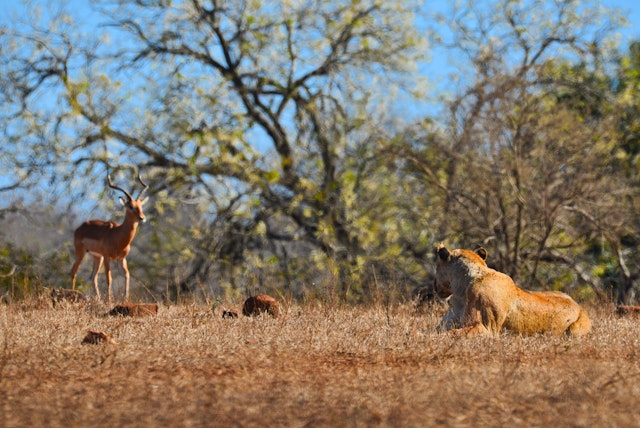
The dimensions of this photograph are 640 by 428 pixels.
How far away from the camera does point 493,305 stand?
26.7 ft

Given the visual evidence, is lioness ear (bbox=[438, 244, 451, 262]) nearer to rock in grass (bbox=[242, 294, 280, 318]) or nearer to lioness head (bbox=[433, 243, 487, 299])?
lioness head (bbox=[433, 243, 487, 299])

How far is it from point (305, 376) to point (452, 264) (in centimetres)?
285

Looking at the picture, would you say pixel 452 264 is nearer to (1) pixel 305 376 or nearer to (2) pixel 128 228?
(1) pixel 305 376

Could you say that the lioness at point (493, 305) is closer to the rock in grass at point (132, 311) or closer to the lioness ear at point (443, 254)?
the lioness ear at point (443, 254)

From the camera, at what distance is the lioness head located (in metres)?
8.46

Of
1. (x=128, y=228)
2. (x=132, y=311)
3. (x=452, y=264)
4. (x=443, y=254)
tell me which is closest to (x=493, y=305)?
(x=452, y=264)

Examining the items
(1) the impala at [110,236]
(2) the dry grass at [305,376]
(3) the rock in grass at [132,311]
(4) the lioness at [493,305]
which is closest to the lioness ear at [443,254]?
(4) the lioness at [493,305]

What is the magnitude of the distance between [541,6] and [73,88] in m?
10.7

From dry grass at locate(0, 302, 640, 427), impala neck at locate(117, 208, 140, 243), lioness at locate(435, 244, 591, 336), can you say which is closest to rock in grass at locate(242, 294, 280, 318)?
dry grass at locate(0, 302, 640, 427)

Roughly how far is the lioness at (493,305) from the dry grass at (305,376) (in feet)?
0.85

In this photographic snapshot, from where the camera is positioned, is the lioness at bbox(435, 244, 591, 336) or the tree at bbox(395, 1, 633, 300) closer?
the lioness at bbox(435, 244, 591, 336)

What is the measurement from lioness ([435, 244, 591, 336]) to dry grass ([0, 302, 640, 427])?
0.26 m

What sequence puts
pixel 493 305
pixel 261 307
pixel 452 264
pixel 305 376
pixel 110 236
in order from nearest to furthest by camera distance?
1. pixel 305 376
2. pixel 493 305
3. pixel 452 264
4. pixel 261 307
5. pixel 110 236

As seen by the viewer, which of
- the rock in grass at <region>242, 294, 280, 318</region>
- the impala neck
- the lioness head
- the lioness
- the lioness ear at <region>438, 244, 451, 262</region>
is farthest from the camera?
the impala neck
